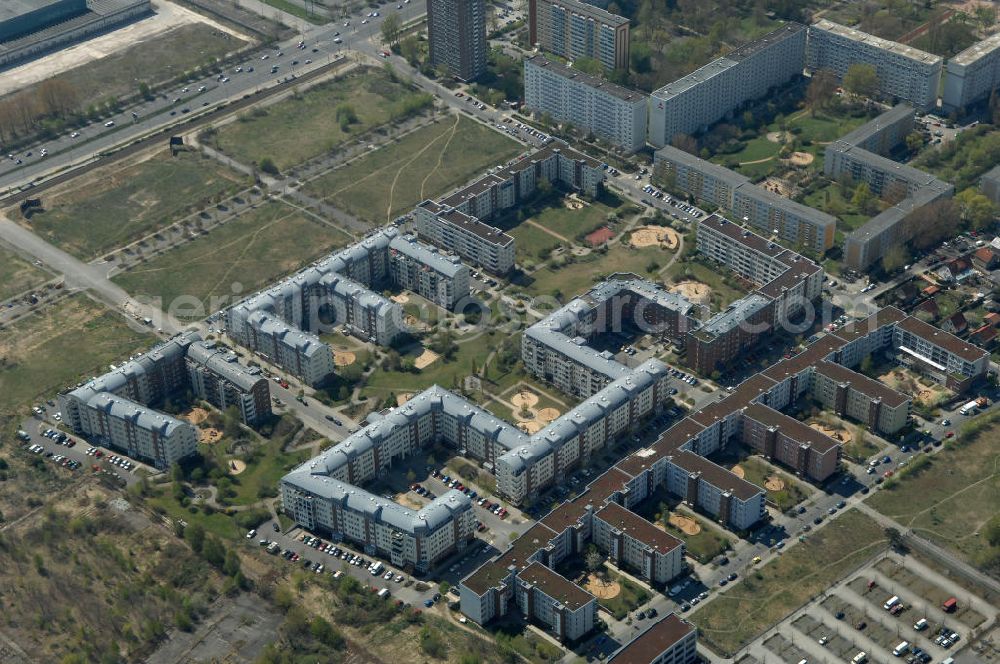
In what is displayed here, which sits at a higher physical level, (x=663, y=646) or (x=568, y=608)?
(x=568, y=608)

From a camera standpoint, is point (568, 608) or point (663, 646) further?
point (568, 608)

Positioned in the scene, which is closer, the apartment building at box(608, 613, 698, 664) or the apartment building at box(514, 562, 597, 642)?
the apartment building at box(608, 613, 698, 664)

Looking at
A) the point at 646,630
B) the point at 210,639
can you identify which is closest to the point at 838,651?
the point at 646,630

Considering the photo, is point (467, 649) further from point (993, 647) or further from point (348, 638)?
point (993, 647)

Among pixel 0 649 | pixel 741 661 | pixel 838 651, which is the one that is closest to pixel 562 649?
pixel 741 661

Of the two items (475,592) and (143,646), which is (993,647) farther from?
(143,646)

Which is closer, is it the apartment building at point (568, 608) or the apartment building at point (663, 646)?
the apartment building at point (663, 646)
